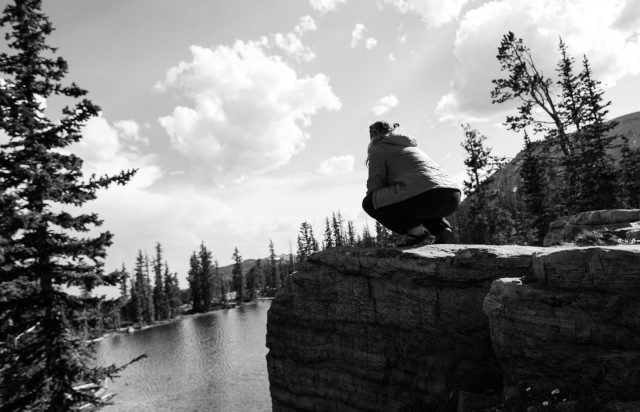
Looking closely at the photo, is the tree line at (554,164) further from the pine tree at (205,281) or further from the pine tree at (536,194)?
the pine tree at (205,281)

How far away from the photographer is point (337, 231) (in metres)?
102

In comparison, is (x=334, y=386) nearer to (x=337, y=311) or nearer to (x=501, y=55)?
(x=337, y=311)

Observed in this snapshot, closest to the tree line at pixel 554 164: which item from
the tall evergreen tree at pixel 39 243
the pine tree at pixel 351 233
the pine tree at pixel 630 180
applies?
the pine tree at pixel 630 180

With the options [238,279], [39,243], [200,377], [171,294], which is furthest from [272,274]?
[39,243]

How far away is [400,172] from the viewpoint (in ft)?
24.0

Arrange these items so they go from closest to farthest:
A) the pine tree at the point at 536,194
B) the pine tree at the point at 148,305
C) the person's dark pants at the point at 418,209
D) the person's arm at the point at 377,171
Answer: the person's dark pants at the point at 418,209 < the person's arm at the point at 377,171 < the pine tree at the point at 536,194 < the pine tree at the point at 148,305

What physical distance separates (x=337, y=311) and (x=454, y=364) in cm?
251

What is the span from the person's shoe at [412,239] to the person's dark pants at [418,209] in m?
0.18

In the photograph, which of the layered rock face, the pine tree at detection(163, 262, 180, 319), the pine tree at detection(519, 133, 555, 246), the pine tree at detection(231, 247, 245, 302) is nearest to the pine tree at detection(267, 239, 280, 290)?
the pine tree at detection(231, 247, 245, 302)

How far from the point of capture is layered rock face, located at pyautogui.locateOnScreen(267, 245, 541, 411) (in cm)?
643

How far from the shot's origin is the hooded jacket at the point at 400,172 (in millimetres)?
7055

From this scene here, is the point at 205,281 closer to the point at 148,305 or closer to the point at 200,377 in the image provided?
the point at 148,305

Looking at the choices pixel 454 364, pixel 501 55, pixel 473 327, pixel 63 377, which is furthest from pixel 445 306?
pixel 501 55

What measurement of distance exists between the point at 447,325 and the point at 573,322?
6.69 ft
